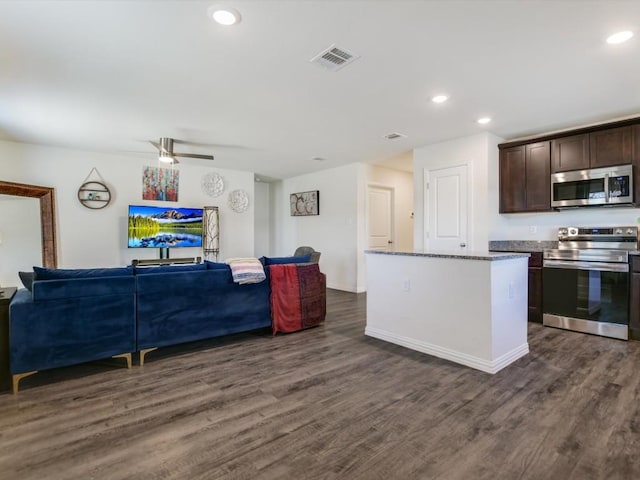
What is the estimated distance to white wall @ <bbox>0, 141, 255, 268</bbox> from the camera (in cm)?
503

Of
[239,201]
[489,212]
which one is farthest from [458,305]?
[239,201]

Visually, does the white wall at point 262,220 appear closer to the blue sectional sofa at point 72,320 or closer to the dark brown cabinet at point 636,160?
the blue sectional sofa at point 72,320

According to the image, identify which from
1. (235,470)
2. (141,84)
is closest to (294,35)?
(141,84)

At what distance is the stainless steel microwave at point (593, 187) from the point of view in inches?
147

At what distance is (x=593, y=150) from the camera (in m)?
3.94

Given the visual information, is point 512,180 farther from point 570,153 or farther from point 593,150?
point 593,150

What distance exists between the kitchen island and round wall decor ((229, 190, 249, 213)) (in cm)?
436

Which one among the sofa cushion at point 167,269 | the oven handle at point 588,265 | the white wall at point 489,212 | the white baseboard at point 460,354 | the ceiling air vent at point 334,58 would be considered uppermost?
the ceiling air vent at point 334,58

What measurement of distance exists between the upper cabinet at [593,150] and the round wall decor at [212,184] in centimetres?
573

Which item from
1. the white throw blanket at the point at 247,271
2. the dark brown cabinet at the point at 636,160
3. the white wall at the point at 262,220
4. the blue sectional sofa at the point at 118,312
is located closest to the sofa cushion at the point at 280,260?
the white throw blanket at the point at 247,271

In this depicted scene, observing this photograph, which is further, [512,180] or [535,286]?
[512,180]

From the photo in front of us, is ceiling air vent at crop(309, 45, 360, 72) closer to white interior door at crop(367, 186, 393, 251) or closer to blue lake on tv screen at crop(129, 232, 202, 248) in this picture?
white interior door at crop(367, 186, 393, 251)

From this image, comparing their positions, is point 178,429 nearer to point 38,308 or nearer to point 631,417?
point 38,308

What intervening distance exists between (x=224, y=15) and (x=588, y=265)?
447cm
